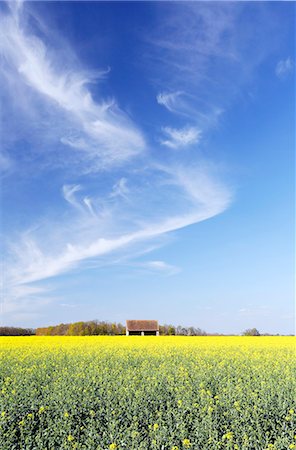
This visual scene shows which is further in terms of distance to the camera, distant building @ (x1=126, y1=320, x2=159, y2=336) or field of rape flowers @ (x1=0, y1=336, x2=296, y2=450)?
distant building @ (x1=126, y1=320, x2=159, y2=336)

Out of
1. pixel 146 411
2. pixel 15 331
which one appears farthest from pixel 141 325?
pixel 146 411

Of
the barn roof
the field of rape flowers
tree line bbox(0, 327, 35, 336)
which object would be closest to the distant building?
the barn roof

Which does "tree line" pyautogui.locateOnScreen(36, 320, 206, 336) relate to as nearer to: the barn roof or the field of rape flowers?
the barn roof

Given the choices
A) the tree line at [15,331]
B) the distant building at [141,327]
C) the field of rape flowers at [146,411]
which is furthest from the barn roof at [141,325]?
the field of rape flowers at [146,411]

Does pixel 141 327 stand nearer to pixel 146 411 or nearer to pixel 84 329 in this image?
pixel 84 329

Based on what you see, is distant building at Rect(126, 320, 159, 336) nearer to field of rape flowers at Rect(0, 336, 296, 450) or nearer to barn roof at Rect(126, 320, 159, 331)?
barn roof at Rect(126, 320, 159, 331)

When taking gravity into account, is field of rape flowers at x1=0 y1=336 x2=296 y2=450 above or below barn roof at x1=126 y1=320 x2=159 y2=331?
above

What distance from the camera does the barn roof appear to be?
6325 centimetres

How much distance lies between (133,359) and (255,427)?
832cm

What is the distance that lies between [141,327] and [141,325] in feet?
1.25

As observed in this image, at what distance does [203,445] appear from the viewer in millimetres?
8039

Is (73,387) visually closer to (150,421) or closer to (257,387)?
(150,421)

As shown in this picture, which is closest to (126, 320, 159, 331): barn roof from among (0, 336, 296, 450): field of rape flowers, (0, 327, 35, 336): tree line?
(0, 327, 35, 336): tree line

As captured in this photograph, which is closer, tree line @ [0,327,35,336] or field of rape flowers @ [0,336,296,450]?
field of rape flowers @ [0,336,296,450]
